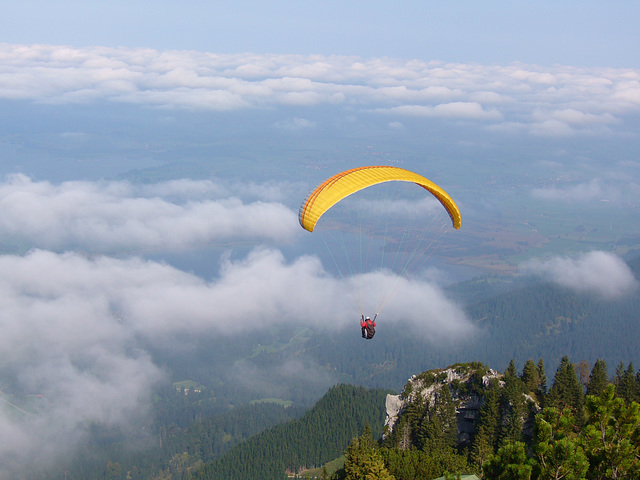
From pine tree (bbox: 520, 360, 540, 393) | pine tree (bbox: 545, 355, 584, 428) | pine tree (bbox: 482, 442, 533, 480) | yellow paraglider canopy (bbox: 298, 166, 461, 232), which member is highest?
yellow paraglider canopy (bbox: 298, 166, 461, 232)

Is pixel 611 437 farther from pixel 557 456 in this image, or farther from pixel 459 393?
pixel 459 393

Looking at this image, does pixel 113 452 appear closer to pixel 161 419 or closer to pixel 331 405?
pixel 161 419

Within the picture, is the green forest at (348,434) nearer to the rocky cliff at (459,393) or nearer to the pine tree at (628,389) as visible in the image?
the pine tree at (628,389)

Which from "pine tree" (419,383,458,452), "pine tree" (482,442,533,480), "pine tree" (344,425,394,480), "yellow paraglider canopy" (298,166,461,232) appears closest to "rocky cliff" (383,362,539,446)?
"pine tree" (419,383,458,452)

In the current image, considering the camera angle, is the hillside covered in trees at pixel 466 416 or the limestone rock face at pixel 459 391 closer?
the hillside covered in trees at pixel 466 416

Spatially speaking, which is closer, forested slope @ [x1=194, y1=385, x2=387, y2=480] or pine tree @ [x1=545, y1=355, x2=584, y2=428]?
pine tree @ [x1=545, y1=355, x2=584, y2=428]

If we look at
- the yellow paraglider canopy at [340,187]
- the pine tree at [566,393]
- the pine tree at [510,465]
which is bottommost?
the pine tree at [510,465]

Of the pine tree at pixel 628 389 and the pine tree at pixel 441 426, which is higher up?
the pine tree at pixel 628 389

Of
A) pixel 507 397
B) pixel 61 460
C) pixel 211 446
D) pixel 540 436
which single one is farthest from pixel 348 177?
pixel 61 460

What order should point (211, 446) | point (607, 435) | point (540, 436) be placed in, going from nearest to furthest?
1. point (540, 436)
2. point (607, 435)
3. point (211, 446)

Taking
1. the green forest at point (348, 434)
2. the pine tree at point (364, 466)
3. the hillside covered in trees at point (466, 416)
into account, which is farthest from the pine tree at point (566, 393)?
the pine tree at point (364, 466)

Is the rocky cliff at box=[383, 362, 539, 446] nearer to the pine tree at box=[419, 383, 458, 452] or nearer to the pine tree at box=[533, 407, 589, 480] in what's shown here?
the pine tree at box=[419, 383, 458, 452]
